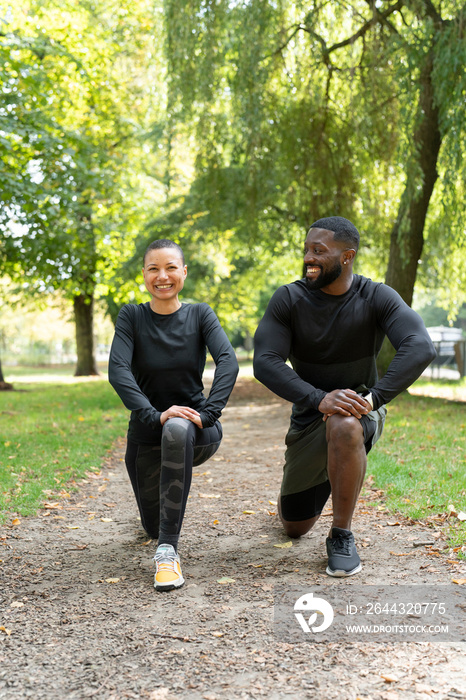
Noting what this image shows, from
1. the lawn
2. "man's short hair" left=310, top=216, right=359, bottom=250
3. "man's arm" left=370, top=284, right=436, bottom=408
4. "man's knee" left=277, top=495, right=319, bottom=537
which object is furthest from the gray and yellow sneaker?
"man's short hair" left=310, top=216, right=359, bottom=250

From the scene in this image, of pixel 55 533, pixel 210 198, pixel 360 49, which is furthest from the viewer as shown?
pixel 210 198

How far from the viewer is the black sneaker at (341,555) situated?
11.1ft

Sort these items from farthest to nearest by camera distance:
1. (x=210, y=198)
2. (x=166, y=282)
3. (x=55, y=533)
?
(x=210, y=198) → (x=55, y=533) → (x=166, y=282)

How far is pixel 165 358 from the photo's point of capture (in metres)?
3.91

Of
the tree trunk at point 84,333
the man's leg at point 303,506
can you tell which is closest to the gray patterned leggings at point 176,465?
the man's leg at point 303,506

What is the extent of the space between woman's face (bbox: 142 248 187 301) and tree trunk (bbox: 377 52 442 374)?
21.4ft

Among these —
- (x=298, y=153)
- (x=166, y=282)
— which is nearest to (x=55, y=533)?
(x=166, y=282)

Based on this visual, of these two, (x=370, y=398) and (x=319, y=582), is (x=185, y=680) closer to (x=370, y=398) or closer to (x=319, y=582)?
(x=319, y=582)

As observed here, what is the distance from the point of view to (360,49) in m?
11.6

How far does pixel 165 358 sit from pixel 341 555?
1461 mm

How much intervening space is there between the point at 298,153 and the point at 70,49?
6.38 m

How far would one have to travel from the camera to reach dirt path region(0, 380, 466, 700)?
237cm

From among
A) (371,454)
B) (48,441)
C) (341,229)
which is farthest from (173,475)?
(48,441)

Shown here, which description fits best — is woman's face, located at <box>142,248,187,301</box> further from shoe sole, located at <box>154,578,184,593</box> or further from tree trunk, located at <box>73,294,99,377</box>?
tree trunk, located at <box>73,294,99,377</box>
